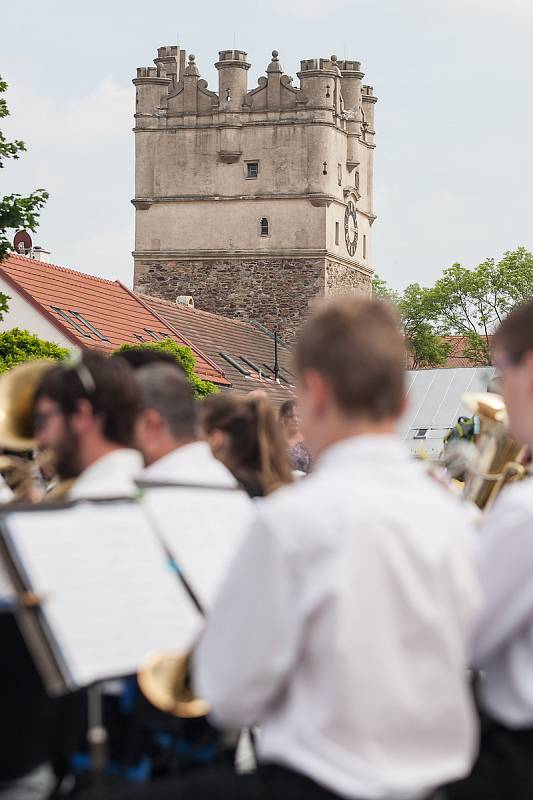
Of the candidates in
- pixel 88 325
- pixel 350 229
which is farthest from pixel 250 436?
pixel 350 229

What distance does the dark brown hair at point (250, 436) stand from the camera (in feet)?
19.0

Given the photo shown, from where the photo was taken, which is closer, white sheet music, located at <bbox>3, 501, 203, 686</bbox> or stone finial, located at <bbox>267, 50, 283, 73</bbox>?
white sheet music, located at <bbox>3, 501, 203, 686</bbox>

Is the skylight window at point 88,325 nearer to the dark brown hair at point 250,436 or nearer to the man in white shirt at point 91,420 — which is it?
the dark brown hair at point 250,436

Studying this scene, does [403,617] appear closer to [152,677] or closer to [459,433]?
[152,677]

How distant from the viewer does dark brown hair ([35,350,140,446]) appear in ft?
14.3

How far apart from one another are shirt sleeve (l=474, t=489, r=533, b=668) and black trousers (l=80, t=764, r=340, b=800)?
55 centimetres

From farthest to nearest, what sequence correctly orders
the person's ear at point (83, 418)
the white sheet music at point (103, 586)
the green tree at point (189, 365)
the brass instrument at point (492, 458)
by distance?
the green tree at point (189, 365), the brass instrument at point (492, 458), the person's ear at point (83, 418), the white sheet music at point (103, 586)

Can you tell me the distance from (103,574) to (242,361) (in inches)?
2122

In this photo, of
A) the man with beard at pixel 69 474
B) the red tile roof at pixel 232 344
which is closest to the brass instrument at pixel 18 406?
the man with beard at pixel 69 474

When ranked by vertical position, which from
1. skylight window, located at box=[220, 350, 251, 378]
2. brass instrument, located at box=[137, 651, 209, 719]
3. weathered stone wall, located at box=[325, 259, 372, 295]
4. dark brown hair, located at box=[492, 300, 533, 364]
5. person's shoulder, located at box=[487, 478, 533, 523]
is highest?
weathered stone wall, located at box=[325, 259, 372, 295]

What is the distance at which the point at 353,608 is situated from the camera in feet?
9.61

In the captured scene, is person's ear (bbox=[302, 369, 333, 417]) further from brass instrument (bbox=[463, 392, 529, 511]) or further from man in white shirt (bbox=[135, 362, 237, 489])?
brass instrument (bbox=[463, 392, 529, 511])

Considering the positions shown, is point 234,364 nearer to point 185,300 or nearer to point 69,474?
point 185,300

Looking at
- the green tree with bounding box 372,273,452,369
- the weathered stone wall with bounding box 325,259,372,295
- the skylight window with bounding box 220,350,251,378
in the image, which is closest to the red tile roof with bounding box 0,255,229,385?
the skylight window with bounding box 220,350,251,378
